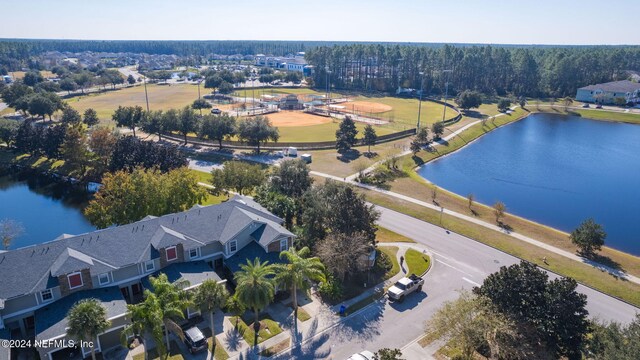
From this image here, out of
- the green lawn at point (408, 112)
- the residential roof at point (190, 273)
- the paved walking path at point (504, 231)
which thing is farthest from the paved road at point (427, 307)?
the green lawn at point (408, 112)

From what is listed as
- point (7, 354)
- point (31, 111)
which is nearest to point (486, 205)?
point (7, 354)

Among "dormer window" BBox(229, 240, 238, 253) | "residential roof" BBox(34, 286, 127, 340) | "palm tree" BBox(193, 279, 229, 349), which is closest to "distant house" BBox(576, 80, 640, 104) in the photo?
"dormer window" BBox(229, 240, 238, 253)

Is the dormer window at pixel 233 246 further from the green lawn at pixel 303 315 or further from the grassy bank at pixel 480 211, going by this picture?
the grassy bank at pixel 480 211

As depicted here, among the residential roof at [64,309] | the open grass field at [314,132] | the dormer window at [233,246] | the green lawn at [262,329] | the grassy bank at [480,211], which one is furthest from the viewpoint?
the open grass field at [314,132]

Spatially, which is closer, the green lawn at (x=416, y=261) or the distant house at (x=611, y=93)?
the green lawn at (x=416, y=261)

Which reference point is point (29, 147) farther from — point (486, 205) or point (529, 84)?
point (529, 84)

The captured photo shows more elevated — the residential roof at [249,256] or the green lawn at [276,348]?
the residential roof at [249,256]
